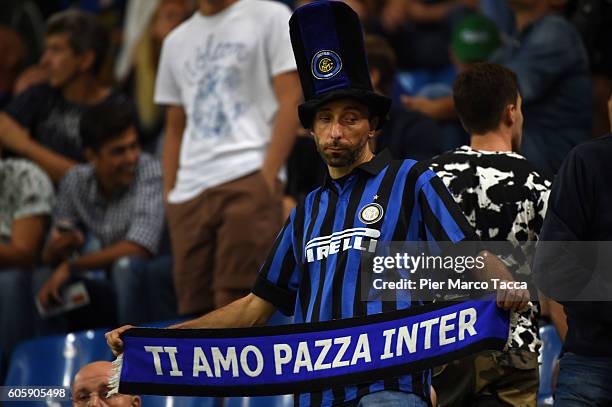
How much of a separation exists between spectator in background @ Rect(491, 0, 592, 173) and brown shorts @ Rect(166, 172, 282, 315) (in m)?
1.33

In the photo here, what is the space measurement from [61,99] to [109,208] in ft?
3.55

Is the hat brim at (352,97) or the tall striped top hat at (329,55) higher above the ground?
the tall striped top hat at (329,55)

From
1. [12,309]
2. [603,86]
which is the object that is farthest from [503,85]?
[12,309]

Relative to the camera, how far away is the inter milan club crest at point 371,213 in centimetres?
383

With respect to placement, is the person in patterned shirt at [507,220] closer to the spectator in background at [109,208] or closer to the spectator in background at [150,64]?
the spectator in background at [109,208]

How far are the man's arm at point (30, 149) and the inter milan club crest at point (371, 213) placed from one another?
3.93 m

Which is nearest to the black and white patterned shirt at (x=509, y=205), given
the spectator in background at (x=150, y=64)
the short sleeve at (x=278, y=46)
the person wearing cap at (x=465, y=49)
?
the short sleeve at (x=278, y=46)

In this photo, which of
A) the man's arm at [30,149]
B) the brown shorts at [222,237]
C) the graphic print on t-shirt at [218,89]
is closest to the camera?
the brown shorts at [222,237]

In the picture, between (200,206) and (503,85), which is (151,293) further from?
(503,85)

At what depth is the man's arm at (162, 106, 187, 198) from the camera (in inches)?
249

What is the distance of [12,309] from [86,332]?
0.76 metres

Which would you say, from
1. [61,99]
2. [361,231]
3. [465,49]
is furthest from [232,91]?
[361,231]

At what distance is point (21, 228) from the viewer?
7059 mm

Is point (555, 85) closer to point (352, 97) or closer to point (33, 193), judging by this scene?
point (352, 97)
